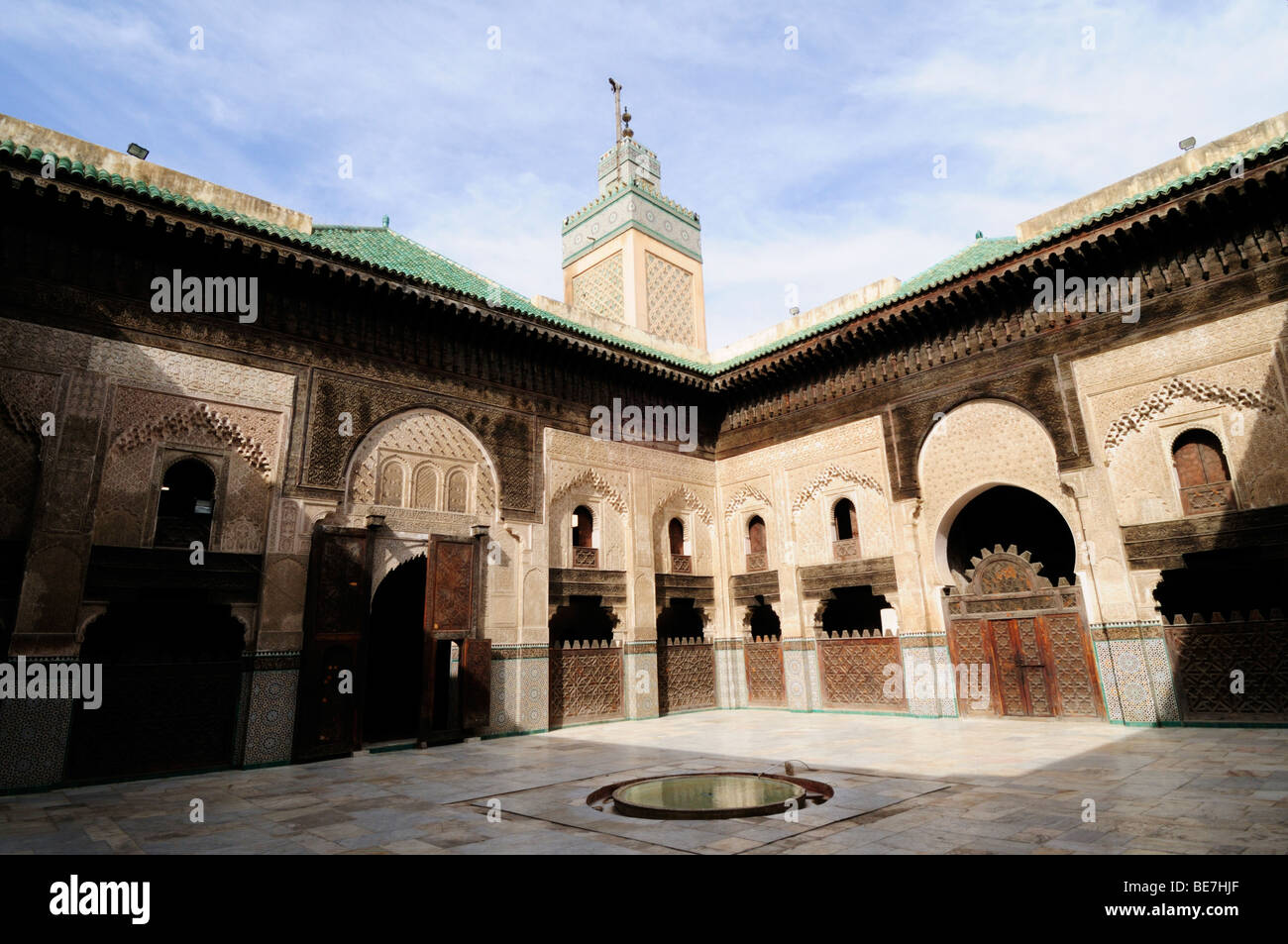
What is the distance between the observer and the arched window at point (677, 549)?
12.5 meters

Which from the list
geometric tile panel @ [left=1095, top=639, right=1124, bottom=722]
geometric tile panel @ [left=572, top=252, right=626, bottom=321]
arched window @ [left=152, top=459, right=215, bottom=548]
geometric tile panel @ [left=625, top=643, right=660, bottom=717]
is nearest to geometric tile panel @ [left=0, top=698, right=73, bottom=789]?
arched window @ [left=152, top=459, right=215, bottom=548]

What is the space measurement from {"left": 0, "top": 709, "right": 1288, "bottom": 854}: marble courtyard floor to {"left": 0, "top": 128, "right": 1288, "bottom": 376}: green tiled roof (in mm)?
5819

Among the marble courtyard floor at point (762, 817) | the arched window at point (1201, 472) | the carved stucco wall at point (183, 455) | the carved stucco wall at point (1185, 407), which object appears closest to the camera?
the marble courtyard floor at point (762, 817)

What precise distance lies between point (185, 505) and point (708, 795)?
708cm

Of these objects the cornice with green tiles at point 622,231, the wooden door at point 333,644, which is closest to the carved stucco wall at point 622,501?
the wooden door at point 333,644

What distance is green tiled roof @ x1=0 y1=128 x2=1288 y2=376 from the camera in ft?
24.8

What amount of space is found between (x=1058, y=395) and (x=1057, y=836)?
7.17 metres

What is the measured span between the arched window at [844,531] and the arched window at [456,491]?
5.85 meters

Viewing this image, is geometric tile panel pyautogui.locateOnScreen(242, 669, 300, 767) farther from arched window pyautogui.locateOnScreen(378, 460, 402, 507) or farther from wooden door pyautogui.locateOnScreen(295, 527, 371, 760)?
arched window pyautogui.locateOnScreen(378, 460, 402, 507)

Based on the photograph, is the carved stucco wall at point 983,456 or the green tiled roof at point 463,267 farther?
the carved stucco wall at point 983,456

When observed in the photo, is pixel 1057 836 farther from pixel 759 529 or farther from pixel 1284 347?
pixel 759 529

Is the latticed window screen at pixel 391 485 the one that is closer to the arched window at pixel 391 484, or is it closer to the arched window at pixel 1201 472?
the arched window at pixel 391 484

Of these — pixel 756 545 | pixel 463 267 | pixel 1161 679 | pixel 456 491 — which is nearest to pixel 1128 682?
pixel 1161 679

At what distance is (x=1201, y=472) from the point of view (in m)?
8.25
